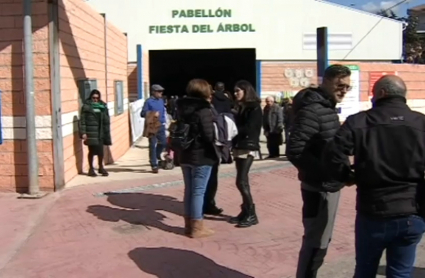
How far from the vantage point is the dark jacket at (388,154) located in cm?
344

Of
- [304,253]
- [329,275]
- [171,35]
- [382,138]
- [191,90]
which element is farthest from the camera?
[171,35]

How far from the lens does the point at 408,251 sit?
3.53 metres

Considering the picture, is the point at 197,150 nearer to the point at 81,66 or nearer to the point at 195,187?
the point at 195,187

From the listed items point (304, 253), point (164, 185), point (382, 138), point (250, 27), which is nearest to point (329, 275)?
Result: point (304, 253)

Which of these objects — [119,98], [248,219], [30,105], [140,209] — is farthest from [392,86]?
[119,98]

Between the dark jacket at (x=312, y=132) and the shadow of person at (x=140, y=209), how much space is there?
2.79 metres

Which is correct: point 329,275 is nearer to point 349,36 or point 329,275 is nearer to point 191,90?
point 191,90

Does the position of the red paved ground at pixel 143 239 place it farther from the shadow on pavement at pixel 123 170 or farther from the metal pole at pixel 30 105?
the shadow on pavement at pixel 123 170

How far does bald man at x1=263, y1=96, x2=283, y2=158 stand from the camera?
14.2m

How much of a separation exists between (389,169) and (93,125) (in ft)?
24.5

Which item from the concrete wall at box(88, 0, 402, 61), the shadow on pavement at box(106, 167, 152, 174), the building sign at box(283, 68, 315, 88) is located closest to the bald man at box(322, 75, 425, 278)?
the shadow on pavement at box(106, 167, 152, 174)

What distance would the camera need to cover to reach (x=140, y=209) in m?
7.88

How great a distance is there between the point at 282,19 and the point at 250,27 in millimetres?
1683

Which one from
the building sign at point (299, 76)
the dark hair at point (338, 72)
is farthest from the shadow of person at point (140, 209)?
the building sign at point (299, 76)
